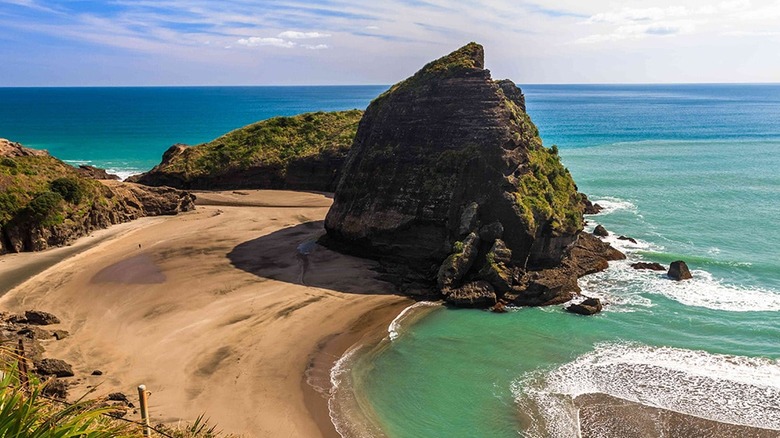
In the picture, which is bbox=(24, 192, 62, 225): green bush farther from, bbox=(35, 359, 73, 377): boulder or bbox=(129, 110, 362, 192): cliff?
bbox=(129, 110, 362, 192): cliff

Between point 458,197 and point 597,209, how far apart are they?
24266 mm

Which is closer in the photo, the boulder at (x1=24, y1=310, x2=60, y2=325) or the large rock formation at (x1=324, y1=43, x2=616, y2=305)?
the boulder at (x1=24, y1=310, x2=60, y2=325)

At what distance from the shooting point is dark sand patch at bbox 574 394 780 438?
19.8m

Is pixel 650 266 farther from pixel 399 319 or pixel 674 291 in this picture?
pixel 399 319

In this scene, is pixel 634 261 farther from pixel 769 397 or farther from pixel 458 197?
pixel 769 397

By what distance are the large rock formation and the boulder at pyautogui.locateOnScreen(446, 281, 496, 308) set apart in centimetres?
6

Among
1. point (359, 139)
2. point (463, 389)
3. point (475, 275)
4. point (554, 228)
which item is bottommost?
point (463, 389)

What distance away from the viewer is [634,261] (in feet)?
126

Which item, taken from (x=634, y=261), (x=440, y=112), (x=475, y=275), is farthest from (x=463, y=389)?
(x=634, y=261)

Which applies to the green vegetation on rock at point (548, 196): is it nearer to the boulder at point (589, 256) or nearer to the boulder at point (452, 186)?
the boulder at point (452, 186)

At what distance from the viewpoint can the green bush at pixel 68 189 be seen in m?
41.6

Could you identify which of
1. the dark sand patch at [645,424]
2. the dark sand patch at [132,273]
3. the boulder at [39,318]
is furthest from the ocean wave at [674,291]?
the boulder at [39,318]

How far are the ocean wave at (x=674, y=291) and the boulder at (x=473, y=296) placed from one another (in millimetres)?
6305

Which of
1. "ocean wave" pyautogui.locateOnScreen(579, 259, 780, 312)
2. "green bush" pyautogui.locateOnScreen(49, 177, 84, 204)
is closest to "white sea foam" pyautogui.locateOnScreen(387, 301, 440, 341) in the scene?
"ocean wave" pyautogui.locateOnScreen(579, 259, 780, 312)
